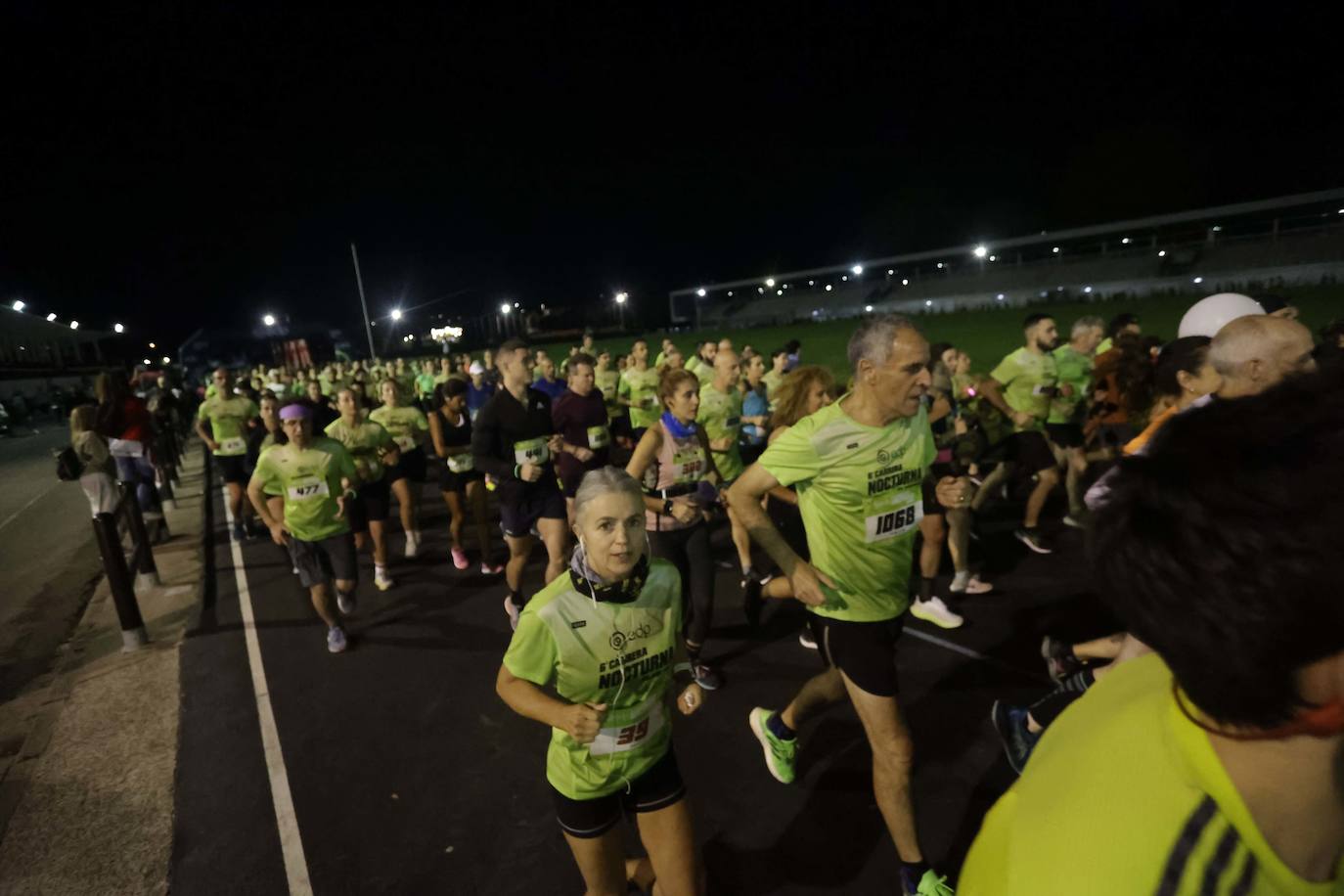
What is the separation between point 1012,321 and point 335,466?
77.7 feet

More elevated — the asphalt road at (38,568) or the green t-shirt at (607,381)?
the green t-shirt at (607,381)

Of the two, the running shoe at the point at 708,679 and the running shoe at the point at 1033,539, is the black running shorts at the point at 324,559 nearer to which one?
the running shoe at the point at 708,679

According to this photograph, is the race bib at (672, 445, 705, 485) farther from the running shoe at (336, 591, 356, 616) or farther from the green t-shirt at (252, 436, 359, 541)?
the running shoe at (336, 591, 356, 616)

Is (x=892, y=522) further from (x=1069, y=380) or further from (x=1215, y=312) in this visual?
(x=1069, y=380)

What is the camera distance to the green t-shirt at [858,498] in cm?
320

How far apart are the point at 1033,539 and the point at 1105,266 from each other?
38129 millimetres

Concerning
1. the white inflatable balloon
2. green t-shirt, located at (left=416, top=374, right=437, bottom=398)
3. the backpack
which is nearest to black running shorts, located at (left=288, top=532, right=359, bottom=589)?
the backpack

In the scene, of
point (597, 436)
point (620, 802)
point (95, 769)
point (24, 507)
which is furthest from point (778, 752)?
point (24, 507)

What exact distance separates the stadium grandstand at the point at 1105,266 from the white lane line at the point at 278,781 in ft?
100

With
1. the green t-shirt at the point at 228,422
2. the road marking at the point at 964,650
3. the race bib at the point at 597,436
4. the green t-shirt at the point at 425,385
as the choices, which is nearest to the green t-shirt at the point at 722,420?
the race bib at the point at 597,436

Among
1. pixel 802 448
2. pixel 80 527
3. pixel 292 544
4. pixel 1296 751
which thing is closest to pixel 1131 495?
pixel 1296 751

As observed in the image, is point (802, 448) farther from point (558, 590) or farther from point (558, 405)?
point (558, 405)

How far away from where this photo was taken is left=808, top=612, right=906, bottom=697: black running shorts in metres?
3.08

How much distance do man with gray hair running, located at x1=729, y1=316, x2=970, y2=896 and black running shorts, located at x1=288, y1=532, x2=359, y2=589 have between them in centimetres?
431
